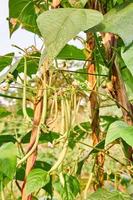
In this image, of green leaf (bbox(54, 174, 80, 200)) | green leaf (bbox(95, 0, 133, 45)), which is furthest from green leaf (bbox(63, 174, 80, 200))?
green leaf (bbox(95, 0, 133, 45))

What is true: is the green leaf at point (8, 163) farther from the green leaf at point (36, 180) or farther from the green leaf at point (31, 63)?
the green leaf at point (31, 63)

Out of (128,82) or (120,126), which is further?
(128,82)

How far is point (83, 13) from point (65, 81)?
183mm

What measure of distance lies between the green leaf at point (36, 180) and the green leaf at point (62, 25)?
20 centimetres

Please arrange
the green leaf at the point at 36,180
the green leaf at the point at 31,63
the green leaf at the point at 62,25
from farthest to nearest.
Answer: the green leaf at the point at 31,63 < the green leaf at the point at 36,180 < the green leaf at the point at 62,25

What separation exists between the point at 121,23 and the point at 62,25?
0.09 m

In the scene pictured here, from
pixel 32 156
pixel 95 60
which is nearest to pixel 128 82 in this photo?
pixel 95 60

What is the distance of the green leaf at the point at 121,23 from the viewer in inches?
18.9

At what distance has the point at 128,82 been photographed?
0.67m

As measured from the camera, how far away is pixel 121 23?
0.50m

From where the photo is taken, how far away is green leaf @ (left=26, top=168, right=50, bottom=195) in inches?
20.6

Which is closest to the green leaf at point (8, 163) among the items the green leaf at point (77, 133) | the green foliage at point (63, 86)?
the green foliage at point (63, 86)

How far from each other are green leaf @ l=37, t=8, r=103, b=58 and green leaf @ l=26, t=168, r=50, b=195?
0.65 ft

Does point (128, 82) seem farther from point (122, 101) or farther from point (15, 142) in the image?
point (15, 142)
